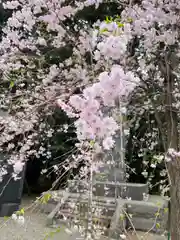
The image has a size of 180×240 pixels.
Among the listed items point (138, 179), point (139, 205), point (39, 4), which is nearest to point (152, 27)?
point (39, 4)

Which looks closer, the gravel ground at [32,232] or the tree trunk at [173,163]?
the tree trunk at [173,163]

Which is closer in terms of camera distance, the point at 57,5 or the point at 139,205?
the point at 57,5

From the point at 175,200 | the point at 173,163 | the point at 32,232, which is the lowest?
the point at 32,232

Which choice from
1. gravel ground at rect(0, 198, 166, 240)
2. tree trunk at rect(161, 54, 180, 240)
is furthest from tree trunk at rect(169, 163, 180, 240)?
gravel ground at rect(0, 198, 166, 240)

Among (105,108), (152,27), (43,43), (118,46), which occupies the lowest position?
(105,108)

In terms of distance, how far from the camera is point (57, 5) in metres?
2.66

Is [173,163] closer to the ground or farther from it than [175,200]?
farther from it

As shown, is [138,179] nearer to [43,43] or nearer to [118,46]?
[43,43]

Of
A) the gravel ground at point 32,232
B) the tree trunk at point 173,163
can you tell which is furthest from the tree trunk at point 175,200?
the gravel ground at point 32,232

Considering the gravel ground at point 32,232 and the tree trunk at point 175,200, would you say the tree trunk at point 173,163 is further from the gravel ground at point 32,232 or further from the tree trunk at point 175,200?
the gravel ground at point 32,232

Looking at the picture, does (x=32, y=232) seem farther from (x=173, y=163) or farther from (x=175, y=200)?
(x=173, y=163)

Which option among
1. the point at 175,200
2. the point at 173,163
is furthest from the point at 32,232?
the point at 173,163

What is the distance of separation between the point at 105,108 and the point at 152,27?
1.18 meters

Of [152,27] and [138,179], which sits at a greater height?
[152,27]
